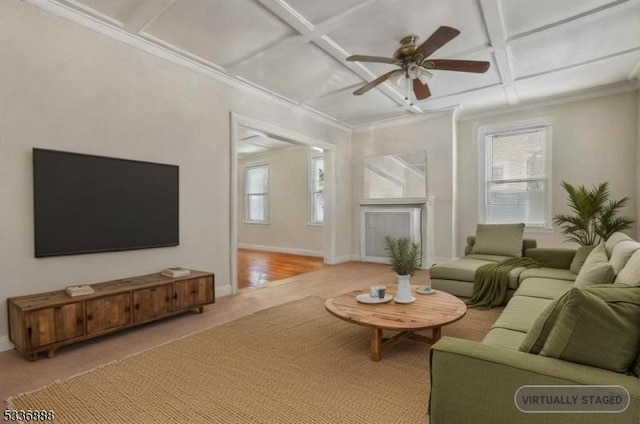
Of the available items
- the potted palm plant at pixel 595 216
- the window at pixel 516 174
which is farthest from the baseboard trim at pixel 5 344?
the window at pixel 516 174

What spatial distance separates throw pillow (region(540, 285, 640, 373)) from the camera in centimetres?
116

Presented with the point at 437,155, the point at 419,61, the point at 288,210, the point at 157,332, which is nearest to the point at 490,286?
the point at 419,61

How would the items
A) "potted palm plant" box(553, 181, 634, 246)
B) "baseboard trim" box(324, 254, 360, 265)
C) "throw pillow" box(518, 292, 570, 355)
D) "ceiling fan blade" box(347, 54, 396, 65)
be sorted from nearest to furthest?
1. "throw pillow" box(518, 292, 570, 355)
2. "ceiling fan blade" box(347, 54, 396, 65)
3. "potted palm plant" box(553, 181, 634, 246)
4. "baseboard trim" box(324, 254, 360, 265)

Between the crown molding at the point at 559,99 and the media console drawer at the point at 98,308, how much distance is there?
17.6 feet

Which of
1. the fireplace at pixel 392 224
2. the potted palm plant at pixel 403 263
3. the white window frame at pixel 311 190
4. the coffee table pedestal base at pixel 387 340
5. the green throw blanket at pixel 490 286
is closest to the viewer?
the coffee table pedestal base at pixel 387 340

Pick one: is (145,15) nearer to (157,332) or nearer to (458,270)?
(157,332)

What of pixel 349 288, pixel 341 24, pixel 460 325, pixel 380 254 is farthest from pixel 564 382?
pixel 380 254

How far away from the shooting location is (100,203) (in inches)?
124

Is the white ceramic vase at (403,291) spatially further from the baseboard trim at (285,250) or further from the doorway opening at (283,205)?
the baseboard trim at (285,250)

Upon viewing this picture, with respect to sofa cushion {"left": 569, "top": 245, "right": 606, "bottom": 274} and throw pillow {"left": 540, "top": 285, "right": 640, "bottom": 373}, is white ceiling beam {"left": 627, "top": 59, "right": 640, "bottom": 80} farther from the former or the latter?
throw pillow {"left": 540, "top": 285, "right": 640, "bottom": 373}

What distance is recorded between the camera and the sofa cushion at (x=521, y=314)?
1.98 meters

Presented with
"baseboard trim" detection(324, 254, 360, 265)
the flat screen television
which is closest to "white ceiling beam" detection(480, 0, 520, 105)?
the flat screen television

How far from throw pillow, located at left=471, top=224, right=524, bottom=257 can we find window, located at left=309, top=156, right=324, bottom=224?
4013mm

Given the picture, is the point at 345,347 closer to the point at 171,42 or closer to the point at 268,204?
the point at 171,42
